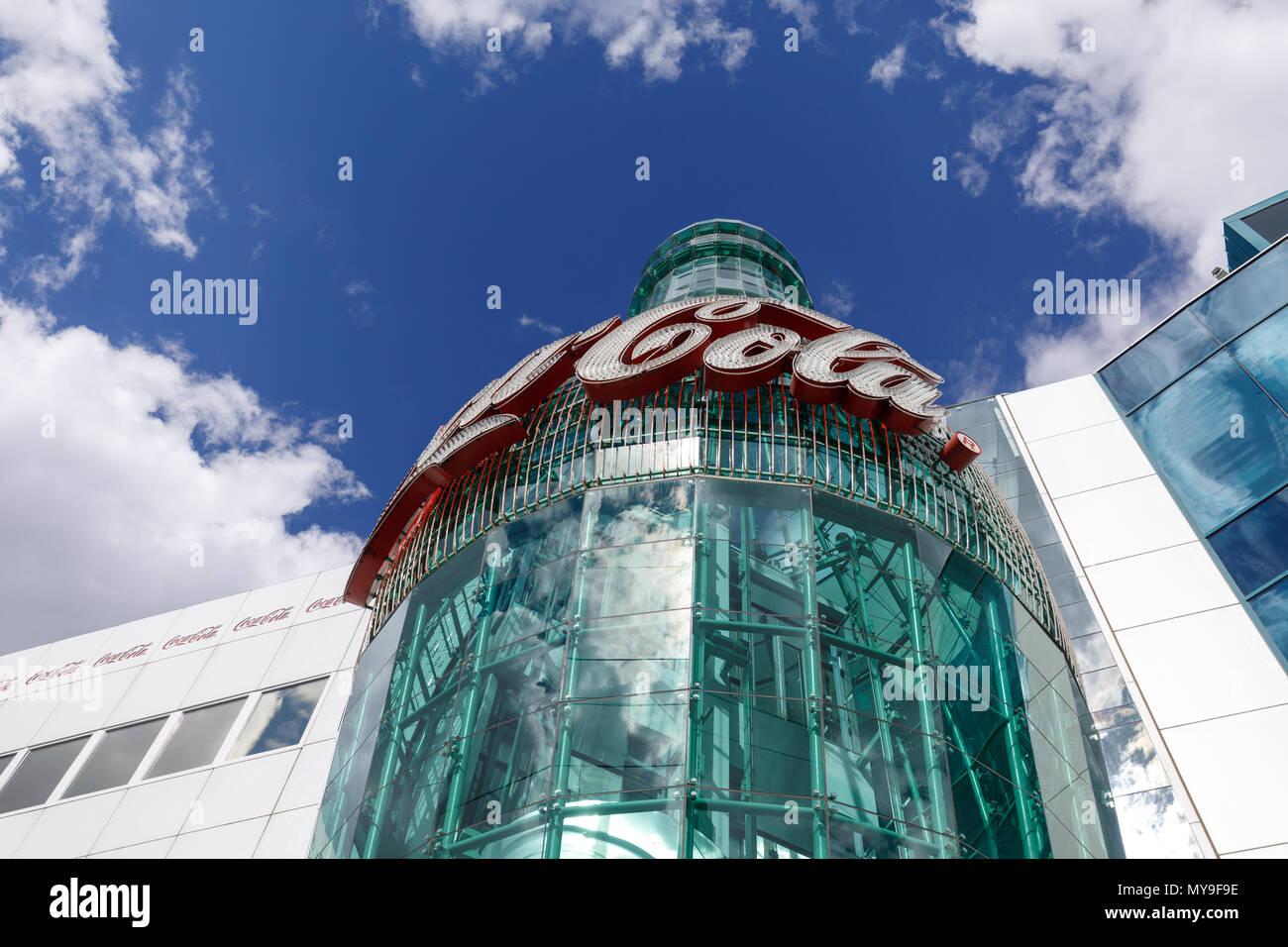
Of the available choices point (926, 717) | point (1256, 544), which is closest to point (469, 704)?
point (926, 717)

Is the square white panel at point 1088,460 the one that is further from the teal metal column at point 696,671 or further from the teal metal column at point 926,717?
the teal metal column at point 696,671

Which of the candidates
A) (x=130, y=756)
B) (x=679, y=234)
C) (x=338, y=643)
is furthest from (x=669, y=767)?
(x=679, y=234)

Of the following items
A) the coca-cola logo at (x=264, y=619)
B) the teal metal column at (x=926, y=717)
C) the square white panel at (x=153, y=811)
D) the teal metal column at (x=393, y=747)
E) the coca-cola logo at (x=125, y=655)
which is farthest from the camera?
the coca-cola logo at (x=125, y=655)

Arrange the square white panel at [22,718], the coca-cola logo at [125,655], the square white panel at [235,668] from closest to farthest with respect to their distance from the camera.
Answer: the square white panel at [235,668] → the square white panel at [22,718] → the coca-cola logo at [125,655]

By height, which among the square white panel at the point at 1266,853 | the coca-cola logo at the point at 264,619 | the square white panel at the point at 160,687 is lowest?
the square white panel at the point at 1266,853

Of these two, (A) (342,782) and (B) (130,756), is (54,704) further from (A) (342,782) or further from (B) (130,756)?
(A) (342,782)

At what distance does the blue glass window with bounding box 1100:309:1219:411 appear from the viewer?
17.7 metres

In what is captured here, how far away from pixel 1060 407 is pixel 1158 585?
17.7ft

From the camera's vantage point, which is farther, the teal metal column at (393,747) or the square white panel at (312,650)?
the square white panel at (312,650)

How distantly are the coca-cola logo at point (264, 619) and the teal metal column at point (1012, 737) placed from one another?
48.3 ft

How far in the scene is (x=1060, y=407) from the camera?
19.3 metres

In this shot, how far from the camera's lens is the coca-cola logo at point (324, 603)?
1966 cm

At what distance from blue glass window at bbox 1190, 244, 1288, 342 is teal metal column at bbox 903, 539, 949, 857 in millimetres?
9823

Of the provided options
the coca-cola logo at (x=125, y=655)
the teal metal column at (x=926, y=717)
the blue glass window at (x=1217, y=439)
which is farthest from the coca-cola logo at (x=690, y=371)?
the coca-cola logo at (x=125, y=655)
